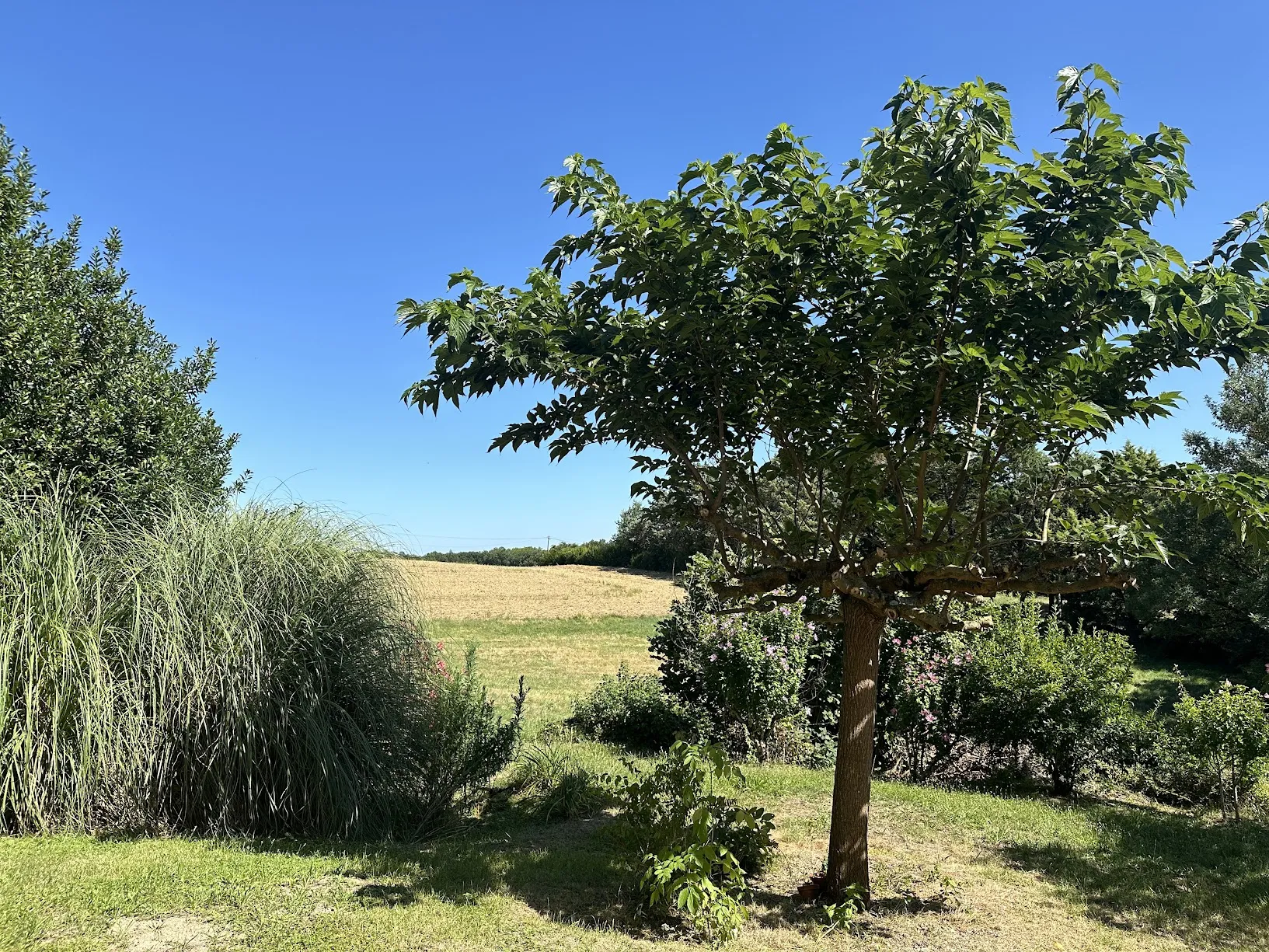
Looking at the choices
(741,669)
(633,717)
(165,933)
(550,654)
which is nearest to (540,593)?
(550,654)

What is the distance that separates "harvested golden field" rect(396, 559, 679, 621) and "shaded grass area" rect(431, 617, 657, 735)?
121cm

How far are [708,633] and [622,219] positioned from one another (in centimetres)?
559

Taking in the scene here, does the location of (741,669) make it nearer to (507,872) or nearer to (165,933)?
(507,872)

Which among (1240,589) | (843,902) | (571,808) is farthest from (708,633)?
(1240,589)

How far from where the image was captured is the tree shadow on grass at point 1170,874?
4773 mm

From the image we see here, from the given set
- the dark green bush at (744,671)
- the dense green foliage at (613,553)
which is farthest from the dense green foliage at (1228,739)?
the dense green foliage at (613,553)

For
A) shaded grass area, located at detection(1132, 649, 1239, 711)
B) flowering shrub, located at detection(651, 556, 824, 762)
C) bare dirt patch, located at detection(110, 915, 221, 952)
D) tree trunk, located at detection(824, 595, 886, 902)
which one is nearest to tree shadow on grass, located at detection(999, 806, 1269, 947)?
tree trunk, located at detection(824, 595, 886, 902)

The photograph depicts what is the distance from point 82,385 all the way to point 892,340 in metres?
6.72

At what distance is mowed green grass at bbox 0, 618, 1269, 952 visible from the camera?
3846 millimetres

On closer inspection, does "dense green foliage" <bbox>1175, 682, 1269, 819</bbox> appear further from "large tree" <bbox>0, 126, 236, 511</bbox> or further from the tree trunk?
"large tree" <bbox>0, 126, 236, 511</bbox>

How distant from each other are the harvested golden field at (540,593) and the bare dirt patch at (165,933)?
688 inches

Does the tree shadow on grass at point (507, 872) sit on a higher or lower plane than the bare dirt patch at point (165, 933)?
lower

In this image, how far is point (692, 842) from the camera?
421 cm

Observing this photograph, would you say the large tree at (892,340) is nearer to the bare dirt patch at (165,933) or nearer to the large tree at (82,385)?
the bare dirt patch at (165,933)
